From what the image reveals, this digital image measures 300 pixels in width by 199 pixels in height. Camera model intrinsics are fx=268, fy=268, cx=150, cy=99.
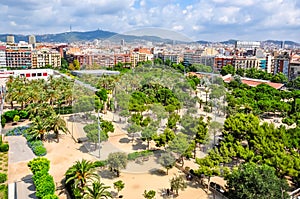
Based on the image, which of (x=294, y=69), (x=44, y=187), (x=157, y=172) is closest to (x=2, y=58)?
(x=44, y=187)

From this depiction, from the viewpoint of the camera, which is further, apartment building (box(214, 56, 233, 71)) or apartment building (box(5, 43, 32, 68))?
apartment building (box(214, 56, 233, 71))

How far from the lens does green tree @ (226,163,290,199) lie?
9305 mm

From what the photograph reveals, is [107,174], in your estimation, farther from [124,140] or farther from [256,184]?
[256,184]

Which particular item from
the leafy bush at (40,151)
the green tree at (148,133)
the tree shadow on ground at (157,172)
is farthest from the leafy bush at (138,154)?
the leafy bush at (40,151)

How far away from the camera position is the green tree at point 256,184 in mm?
9305

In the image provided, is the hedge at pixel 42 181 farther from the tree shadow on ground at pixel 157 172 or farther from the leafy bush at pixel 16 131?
the leafy bush at pixel 16 131

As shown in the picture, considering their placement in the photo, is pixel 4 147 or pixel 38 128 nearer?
pixel 4 147

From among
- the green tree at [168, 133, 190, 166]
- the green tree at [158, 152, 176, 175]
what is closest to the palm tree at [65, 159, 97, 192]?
the green tree at [158, 152, 176, 175]

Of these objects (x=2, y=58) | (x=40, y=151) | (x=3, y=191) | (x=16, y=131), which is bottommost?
(x=3, y=191)

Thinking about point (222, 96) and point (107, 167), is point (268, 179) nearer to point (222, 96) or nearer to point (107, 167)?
point (107, 167)

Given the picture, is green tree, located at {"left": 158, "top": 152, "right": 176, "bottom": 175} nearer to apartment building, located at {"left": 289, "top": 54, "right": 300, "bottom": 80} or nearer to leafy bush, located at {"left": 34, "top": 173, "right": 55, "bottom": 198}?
leafy bush, located at {"left": 34, "top": 173, "right": 55, "bottom": 198}

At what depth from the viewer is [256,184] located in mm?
9406

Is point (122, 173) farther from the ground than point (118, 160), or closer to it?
closer to it

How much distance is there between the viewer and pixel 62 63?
2185 inches
